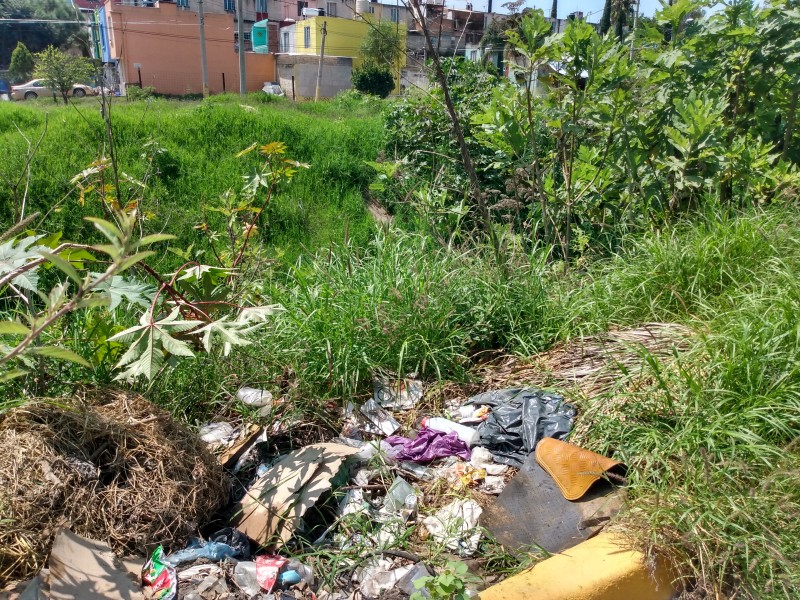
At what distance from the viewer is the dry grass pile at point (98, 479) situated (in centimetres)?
219

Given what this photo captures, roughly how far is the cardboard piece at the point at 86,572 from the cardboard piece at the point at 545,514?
50.6 inches

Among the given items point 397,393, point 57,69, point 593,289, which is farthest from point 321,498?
point 57,69

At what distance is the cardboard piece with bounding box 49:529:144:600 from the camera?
2.04 metres

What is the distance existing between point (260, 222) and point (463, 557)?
5.49m

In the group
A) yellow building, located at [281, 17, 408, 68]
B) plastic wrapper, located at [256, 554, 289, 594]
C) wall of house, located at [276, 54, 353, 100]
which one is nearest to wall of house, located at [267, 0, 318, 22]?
yellow building, located at [281, 17, 408, 68]

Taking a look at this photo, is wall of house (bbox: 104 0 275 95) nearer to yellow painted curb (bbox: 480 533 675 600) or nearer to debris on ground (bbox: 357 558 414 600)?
debris on ground (bbox: 357 558 414 600)

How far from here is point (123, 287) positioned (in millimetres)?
2449

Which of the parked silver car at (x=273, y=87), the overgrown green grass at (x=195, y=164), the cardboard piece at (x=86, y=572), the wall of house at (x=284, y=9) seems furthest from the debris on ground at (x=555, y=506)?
the wall of house at (x=284, y=9)

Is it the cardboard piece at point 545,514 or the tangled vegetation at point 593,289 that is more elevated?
the tangled vegetation at point 593,289

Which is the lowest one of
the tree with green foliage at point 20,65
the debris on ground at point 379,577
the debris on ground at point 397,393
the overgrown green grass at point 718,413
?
the tree with green foliage at point 20,65

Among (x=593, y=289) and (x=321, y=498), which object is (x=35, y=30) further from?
(x=321, y=498)

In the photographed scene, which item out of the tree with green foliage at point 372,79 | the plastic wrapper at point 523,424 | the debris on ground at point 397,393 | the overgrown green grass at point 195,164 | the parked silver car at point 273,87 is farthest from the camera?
the parked silver car at point 273,87

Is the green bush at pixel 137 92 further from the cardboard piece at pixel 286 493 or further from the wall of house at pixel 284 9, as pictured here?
the wall of house at pixel 284 9

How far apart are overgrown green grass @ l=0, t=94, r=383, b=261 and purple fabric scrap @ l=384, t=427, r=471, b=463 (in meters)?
3.33
